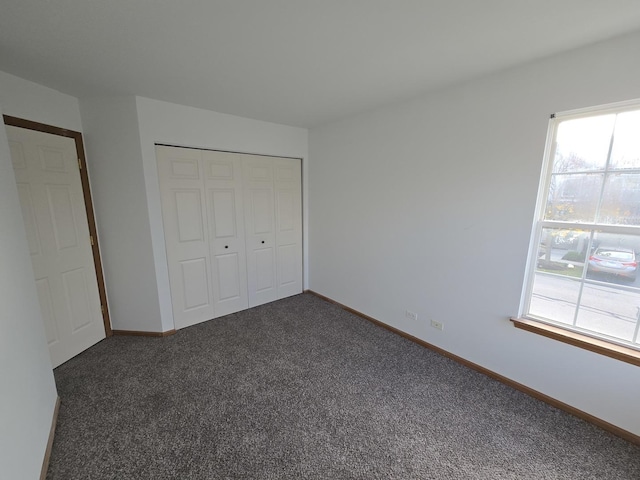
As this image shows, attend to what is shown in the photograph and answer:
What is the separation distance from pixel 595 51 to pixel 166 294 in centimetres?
392

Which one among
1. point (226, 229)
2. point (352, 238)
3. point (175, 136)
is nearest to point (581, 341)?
point (352, 238)

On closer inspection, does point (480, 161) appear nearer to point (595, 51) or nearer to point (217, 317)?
point (595, 51)

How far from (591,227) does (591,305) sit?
1.75 feet

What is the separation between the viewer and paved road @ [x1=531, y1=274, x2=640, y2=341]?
1598 millimetres

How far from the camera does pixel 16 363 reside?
1.26 meters

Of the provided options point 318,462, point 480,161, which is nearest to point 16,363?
point 318,462

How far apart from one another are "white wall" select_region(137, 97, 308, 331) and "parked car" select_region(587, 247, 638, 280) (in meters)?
3.19

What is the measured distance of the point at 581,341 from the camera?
1.69 metres

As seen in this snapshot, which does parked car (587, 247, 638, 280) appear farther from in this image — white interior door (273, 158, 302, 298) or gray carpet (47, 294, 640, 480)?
white interior door (273, 158, 302, 298)

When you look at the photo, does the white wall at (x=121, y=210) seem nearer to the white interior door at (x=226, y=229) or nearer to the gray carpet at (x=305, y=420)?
the gray carpet at (x=305, y=420)

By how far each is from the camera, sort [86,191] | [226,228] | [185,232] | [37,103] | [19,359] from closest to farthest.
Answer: [19,359]
[37,103]
[86,191]
[185,232]
[226,228]

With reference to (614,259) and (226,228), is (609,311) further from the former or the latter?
(226,228)

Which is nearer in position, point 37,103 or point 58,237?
point 37,103

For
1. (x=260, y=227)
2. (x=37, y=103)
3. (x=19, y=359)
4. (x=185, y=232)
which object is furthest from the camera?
(x=260, y=227)
